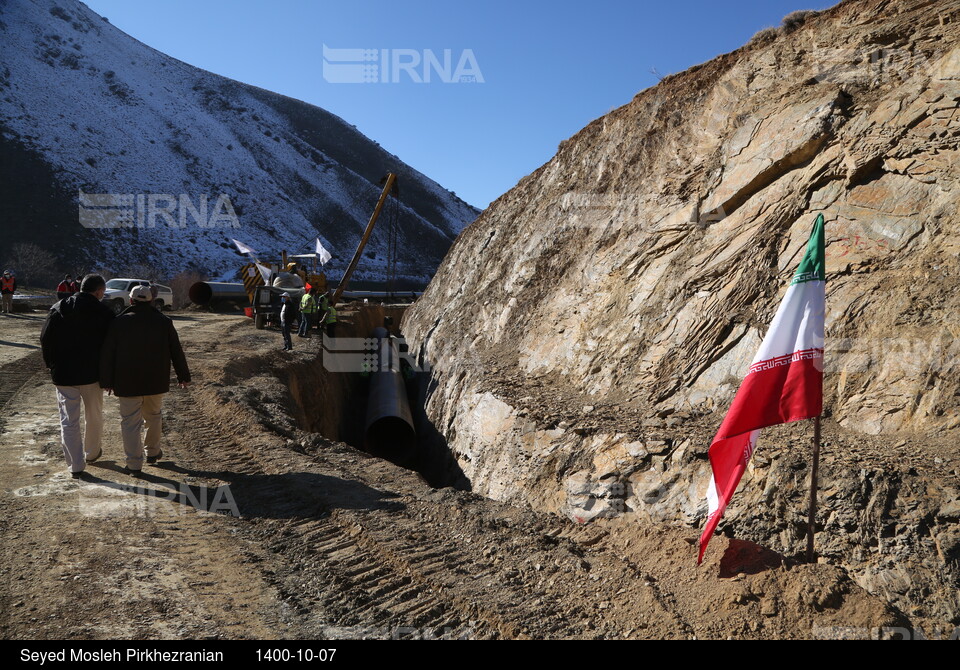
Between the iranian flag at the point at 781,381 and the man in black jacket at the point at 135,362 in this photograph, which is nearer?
the iranian flag at the point at 781,381

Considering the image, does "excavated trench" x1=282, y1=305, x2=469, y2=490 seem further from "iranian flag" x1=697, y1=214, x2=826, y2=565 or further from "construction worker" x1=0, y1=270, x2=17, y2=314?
"construction worker" x1=0, y1=270, x2=17, y2=314

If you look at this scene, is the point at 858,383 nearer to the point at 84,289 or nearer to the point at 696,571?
the point at 696,571

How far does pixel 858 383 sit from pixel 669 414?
6.62ft

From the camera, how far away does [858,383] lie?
5.99 metres

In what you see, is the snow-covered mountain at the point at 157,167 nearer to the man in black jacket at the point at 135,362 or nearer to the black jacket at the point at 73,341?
the black jacket at the point at 73,341

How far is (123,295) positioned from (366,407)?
1156cm

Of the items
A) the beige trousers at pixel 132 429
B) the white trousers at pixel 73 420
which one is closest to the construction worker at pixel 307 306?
the beige trousers at pixel 132 429

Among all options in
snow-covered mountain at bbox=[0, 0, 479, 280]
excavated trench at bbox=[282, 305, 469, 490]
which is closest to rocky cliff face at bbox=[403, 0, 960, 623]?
excavated trench at bbox=[282, 305, 469, 490]

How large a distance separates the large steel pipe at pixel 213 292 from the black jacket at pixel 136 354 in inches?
807

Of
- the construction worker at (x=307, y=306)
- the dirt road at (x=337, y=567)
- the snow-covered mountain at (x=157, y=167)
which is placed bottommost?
the dirt road at (x=337, y=567)

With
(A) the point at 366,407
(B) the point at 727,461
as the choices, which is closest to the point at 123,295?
(A) the point at 366,407

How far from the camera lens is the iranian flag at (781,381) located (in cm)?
399

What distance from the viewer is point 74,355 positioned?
17.4ft
